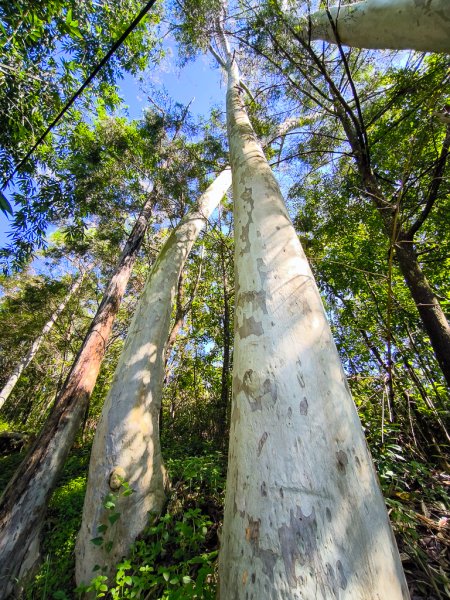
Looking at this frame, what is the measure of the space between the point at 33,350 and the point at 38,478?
27.1 ft

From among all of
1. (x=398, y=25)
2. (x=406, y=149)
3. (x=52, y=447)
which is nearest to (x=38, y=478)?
(x=52, y=447)

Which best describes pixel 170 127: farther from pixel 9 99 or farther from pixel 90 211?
pixel 9 99

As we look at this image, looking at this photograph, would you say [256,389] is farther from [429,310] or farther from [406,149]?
[406,149]

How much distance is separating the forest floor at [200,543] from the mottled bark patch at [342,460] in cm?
102

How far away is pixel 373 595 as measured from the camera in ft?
1.86

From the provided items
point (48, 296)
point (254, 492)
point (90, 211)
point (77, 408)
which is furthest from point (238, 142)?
point (48, 296)

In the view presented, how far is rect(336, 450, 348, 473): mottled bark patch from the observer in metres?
0.75

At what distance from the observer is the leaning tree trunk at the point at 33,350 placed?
901cm

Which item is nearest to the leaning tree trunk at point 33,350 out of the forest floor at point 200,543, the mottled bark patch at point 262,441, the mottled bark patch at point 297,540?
the forest floor at point 200,543

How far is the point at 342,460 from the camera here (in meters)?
0.76

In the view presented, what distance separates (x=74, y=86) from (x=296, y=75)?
3610 millimetres

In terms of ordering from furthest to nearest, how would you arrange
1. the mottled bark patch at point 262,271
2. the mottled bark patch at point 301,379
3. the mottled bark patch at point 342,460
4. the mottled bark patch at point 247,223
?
the mottled bark patch at point 247,223, the mottled bark patch at point 262,271, the mottled bark patch at point 301,379, the mottled bark patch at point 342,460

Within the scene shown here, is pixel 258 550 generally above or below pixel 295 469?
below

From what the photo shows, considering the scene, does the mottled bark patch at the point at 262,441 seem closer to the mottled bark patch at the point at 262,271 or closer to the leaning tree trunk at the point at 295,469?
the leaning tree trunk at the point at 295,469
